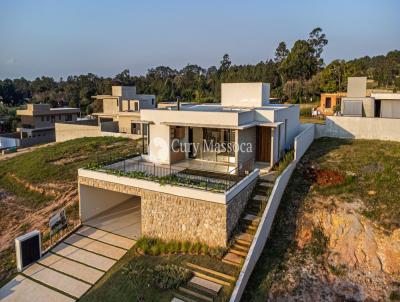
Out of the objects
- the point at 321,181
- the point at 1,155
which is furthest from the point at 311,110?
the point at 1,155

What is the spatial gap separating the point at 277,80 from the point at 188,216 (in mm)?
51700

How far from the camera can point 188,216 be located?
1219 cm

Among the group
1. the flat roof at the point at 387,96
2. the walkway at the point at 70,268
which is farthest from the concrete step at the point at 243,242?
the flat roof at the point at 387,96

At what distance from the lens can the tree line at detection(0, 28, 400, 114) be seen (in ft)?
157

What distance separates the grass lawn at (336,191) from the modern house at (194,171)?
1.68 meters

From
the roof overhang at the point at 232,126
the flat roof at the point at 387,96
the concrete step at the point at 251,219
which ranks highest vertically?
the flat roof at the point at 387,96

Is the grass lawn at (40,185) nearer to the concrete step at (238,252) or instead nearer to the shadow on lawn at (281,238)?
the concrete step at (238,252)

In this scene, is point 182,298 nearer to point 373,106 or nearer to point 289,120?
point 289,120

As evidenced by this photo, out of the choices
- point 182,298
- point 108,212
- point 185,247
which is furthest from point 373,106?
point 182,298

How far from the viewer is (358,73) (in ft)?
154

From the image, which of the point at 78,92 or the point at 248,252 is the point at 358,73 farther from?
the point at 78,92

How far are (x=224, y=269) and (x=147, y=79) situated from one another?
252 ft

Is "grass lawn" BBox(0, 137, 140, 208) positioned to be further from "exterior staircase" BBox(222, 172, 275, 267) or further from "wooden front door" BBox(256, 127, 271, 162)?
"exterior staircase" BBox(222, 172, 275, 267)

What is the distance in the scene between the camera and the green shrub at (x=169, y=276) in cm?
1034
